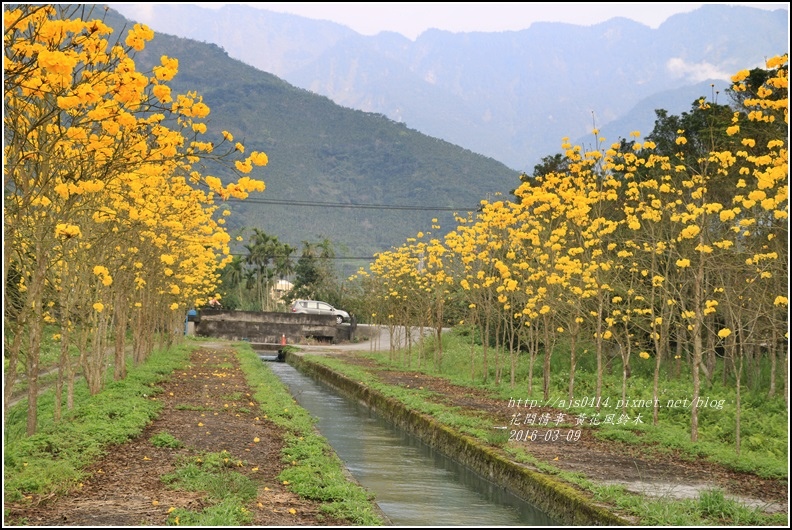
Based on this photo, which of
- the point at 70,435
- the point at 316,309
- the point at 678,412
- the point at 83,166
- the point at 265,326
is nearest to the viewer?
the point at 83,166

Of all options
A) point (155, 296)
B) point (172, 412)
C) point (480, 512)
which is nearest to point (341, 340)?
point (155, 296)

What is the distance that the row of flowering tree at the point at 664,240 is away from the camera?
12.4 metres

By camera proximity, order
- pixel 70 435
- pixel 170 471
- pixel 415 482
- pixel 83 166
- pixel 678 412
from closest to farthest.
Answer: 1. pixel 83 166
2. pixel 170 471
3. pixel 70 435
4. pixel 415 482
5. pixel 678 412

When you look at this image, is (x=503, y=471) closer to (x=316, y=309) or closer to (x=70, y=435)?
(x=70, y=435)

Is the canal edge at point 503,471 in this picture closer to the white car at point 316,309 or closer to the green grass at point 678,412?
the green grass at point 678,412

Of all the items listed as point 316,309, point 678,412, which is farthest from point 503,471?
point 316,309

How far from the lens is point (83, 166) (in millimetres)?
7945

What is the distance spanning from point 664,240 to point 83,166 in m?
10.4

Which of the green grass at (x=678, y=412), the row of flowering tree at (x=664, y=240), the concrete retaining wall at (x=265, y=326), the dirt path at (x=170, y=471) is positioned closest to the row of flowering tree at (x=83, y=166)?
the dirt path at (x=170, y=471)

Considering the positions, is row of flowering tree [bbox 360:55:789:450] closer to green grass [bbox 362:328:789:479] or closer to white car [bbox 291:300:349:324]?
green grass [bbox 362:328:789:479]

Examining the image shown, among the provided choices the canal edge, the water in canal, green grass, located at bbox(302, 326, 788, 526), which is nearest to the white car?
green grass, located at bbox(302, 326, 788, 526)

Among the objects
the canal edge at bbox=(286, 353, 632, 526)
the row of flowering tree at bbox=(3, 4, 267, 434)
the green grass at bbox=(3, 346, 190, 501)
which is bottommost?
the canal edge at bbox=(286, 353, 632, 526)

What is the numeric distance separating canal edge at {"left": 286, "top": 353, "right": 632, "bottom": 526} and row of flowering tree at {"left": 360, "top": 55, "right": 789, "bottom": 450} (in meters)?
2.76

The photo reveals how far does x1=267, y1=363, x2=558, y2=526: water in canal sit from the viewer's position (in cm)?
1030
